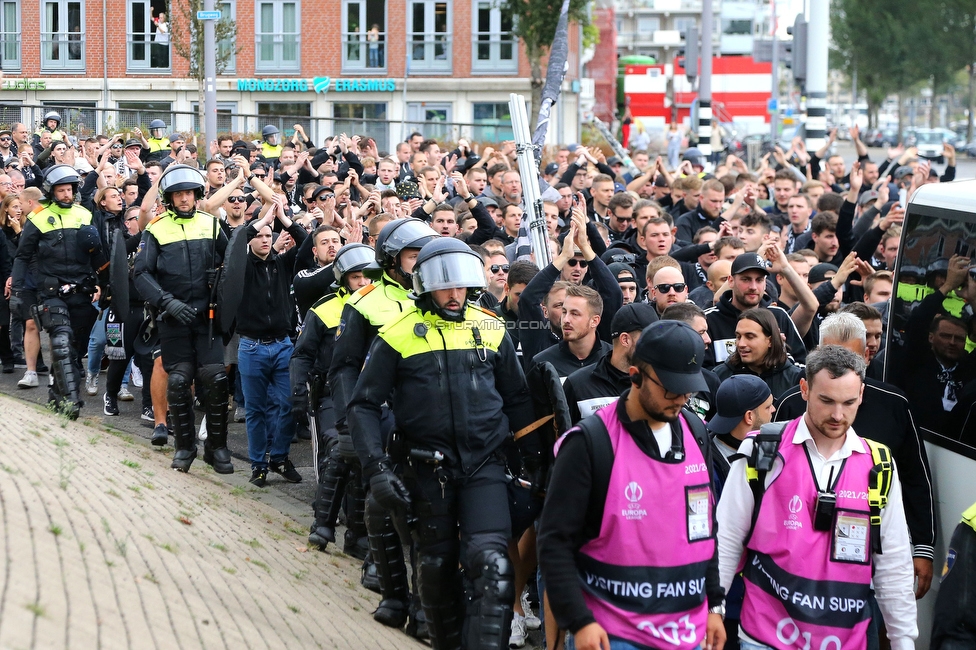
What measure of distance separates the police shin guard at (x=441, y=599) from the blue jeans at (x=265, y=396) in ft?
13.1

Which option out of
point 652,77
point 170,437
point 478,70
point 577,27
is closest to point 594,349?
point 170,437

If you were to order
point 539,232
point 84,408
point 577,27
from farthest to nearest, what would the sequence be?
point 577,27 → point 84,408 → point 539,232

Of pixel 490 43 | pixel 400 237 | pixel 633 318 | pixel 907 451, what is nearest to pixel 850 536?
pixel 907 451

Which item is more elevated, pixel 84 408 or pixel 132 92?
pixel 132 92

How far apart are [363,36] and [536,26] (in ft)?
29.8

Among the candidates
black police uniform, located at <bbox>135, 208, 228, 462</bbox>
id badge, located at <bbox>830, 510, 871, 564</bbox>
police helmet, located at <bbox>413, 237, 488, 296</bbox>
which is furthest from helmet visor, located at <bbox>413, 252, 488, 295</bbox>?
black police uniform, located at <bbox>135, 208, 228, 462</bbox>

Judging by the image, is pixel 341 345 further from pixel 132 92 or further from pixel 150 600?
pixel 132 92

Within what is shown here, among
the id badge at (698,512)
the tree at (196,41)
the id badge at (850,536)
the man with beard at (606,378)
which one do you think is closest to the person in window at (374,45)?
the tree at (196,41)

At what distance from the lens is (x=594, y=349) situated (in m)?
6.59

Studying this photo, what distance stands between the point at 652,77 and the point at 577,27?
697cm

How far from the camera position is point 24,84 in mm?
42781

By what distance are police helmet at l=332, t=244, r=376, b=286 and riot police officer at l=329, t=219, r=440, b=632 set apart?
0.94 meters

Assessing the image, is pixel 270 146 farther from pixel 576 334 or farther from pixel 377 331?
pixel 576 334

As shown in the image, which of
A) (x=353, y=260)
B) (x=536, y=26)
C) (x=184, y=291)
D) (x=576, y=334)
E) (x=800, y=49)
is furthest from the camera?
(x=536, y=26)
